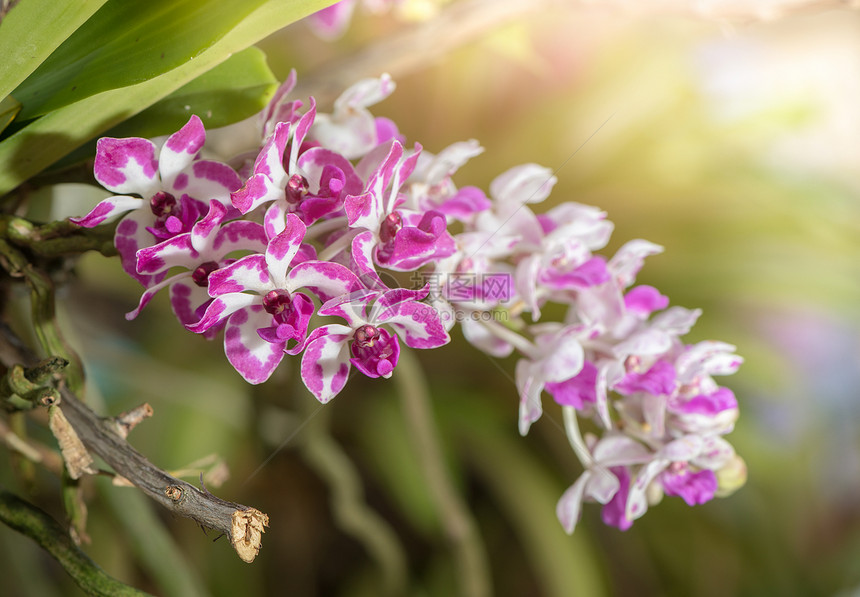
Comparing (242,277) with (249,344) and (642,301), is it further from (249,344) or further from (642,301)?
(642,301)

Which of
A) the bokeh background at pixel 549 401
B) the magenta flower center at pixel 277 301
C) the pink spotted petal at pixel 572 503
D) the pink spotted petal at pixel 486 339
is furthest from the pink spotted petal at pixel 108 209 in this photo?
the bokeh background at pixel 549 401

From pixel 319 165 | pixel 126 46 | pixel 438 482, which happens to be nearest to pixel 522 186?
pixel 319 165

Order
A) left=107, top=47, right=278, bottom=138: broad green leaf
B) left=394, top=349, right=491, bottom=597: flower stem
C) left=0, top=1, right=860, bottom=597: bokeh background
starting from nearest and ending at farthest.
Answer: left=107, top=47, right=278, bottom=138: broad green leaf → left=394, top=349, right=491, bottom=597: flower stem → left=0, top=1, right=860, bottom=597: bokeh background

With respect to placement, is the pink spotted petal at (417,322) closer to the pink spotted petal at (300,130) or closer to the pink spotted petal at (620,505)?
the pink spotted petal at (300,130)

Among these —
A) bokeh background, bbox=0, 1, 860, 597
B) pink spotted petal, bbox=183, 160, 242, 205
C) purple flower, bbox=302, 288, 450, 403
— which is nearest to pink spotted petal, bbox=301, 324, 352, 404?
purple flower, bbox=302, 288, 450, 403

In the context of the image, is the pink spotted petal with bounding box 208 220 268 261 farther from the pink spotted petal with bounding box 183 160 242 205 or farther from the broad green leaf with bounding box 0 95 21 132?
the broad green leaf with bounding box 0 95 21 132

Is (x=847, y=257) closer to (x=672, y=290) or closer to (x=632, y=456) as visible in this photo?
(x=672, y=290)

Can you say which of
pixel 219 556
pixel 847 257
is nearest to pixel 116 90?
pixel 219 556
